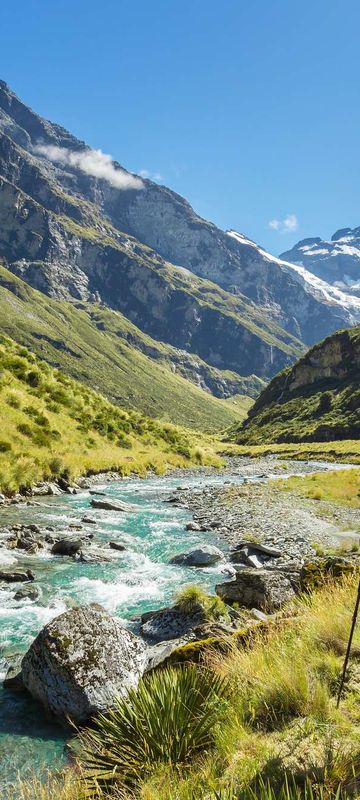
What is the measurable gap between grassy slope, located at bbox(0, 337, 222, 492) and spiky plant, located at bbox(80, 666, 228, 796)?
21.2 meters

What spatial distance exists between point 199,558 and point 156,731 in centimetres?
1242

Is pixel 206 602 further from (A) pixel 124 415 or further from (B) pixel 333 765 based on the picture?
(A) pixel 124 415

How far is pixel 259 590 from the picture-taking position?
11.8 metres

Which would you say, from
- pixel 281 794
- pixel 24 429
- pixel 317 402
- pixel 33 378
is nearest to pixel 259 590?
pixel 281 794

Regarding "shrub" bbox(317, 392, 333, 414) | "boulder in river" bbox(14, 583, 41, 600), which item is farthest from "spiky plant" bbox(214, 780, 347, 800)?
"shrub" bbox(317, 392, 333, 414)

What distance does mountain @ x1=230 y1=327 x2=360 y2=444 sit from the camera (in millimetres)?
134000

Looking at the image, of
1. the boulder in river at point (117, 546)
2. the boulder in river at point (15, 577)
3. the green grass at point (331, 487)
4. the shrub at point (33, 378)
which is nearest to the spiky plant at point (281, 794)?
the boulder in river at point (15, 577)

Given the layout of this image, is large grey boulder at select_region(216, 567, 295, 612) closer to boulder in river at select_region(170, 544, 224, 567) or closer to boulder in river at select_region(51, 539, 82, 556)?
boulder in river at select_region(170, 544, 224, 567)

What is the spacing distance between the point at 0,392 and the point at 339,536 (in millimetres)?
24270

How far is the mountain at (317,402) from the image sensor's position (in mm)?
134000

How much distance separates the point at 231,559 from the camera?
17422mm

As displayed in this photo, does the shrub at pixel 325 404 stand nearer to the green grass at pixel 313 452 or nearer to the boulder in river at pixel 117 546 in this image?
the green grass at pixel 313 452

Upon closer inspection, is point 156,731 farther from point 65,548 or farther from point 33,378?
point 33,378

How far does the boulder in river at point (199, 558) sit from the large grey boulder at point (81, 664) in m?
8.56
